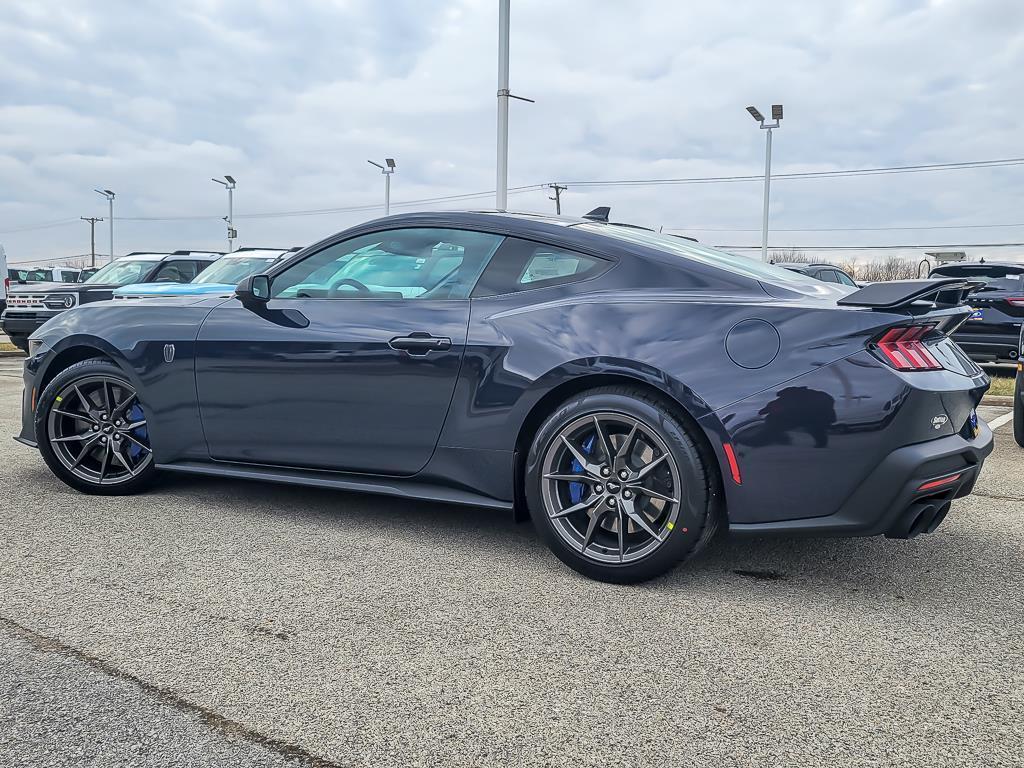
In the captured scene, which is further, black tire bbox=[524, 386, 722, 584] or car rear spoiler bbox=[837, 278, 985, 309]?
black tire bbox=[524, 386, 722, 584]

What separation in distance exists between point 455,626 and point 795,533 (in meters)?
1.18

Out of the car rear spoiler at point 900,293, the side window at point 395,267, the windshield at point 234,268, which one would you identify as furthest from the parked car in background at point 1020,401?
the windshield at point 234,268

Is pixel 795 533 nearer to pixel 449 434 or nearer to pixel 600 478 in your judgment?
pixel 600 478

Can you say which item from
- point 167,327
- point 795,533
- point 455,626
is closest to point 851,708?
point 795,533

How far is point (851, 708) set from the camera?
2.38 metres

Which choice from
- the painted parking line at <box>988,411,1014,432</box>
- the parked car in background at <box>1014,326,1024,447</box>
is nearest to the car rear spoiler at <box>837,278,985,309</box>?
the parked car in background at <box>1014,326,1024,447</box>

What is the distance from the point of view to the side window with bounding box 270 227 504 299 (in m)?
3.79

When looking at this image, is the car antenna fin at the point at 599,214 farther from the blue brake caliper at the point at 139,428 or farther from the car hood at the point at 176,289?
the car hood at the point at 176,289

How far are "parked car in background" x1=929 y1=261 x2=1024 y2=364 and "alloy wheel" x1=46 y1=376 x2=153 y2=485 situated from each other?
1044 cm

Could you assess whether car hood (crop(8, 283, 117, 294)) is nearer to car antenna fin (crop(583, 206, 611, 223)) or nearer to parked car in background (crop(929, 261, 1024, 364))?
car antenna fin (crop(583, 206, 611, 223))

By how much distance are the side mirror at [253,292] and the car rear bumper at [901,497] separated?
2290 millimetres

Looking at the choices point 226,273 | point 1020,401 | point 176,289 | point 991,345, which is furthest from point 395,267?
point 991,345

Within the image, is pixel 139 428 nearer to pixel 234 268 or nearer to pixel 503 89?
pixel 234 268

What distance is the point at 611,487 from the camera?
3.33 m
